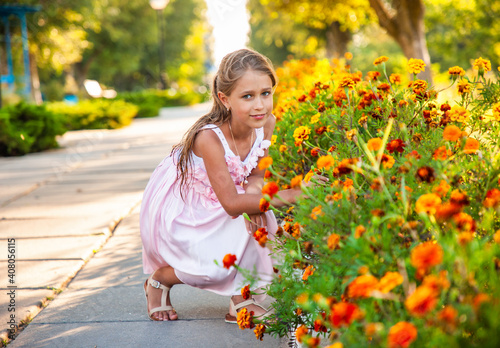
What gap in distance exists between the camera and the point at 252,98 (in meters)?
2.81

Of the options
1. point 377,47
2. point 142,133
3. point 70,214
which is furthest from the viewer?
point 377,47

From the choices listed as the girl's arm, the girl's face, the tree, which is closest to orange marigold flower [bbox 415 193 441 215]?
the girl's arm

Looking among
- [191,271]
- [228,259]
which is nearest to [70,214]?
[191,271]

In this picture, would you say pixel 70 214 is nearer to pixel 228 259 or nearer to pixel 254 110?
pixel 254 110

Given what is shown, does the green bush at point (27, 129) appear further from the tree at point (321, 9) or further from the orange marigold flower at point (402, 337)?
the orange marigold flower at point (402, 337)

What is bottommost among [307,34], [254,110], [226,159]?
[226,159]

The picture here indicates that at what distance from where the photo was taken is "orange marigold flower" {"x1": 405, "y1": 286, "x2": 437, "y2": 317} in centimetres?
105

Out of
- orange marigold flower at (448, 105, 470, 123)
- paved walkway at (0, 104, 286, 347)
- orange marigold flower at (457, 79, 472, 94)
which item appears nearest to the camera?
orange marigold flower at (448, 105, 470, 123)

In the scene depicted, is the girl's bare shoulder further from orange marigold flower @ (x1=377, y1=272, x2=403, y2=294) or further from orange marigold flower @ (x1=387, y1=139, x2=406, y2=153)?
orange marigold flower @ (x1=377, y1=272, x2=403, y2=294)

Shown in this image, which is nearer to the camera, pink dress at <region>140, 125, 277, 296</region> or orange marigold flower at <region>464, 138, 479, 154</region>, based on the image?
orange marigold flower at <region>464, 138, 479, 154</region>

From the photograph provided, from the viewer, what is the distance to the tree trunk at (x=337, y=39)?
24172mm

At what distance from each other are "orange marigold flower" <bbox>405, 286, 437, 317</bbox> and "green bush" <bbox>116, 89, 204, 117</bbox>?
839 inches

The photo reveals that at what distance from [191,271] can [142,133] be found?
38.5ft

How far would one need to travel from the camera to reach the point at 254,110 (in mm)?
2797
